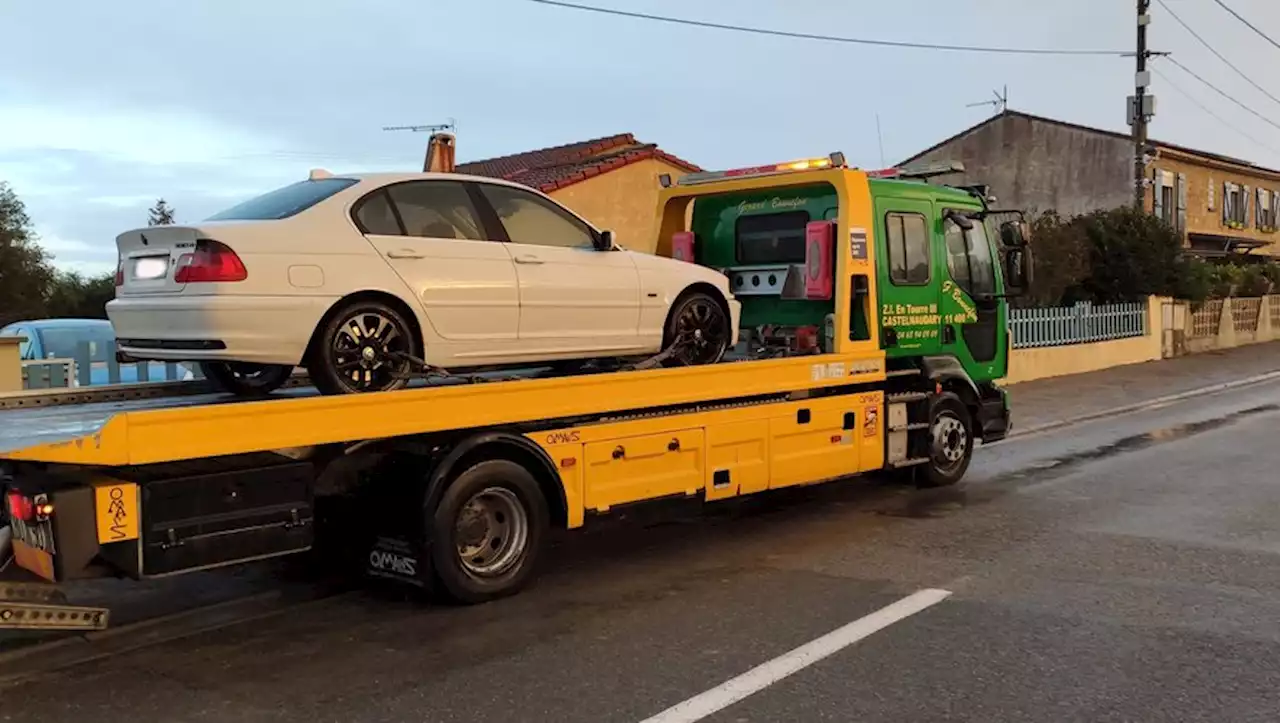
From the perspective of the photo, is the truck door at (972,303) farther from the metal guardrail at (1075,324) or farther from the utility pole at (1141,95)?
the utility pole at (1141,95)

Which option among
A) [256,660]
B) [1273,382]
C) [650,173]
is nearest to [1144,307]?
[1273,382]

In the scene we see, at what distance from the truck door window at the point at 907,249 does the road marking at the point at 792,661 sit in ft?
11.7

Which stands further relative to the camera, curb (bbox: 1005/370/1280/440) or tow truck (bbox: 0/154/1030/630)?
curb (bbox: 1005/370/1280/440)

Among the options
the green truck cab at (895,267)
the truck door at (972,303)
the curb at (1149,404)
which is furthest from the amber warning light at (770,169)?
the curb at (1149,404)

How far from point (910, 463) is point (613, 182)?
1429cm

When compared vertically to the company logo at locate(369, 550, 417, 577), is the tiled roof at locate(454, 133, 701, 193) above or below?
above

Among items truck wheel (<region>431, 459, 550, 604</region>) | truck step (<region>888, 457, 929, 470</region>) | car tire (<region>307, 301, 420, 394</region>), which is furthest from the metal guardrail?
car tire (<region>307, 301, 420, 394</region>)

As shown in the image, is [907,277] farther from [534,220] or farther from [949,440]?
[534,220]

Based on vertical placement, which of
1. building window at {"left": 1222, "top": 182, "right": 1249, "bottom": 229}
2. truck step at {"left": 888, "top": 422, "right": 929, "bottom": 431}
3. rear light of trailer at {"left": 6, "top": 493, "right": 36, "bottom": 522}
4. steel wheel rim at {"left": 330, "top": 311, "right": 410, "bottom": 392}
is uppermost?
building window at {"left": 1222, "top": 182, "right": 1249, "bottom": 229}

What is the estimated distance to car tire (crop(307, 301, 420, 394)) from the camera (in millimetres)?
5730

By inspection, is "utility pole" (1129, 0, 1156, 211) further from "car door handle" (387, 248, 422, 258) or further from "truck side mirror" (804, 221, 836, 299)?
"car door handle" (387, 248, 422, 258)

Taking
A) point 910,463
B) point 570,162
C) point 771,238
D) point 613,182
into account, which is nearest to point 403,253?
point 771,238

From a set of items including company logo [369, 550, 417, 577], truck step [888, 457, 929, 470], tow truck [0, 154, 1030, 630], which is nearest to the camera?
tow truck [0, 154, 1030, 630]

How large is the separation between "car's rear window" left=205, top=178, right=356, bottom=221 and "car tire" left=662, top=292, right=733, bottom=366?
2465 millimetres
